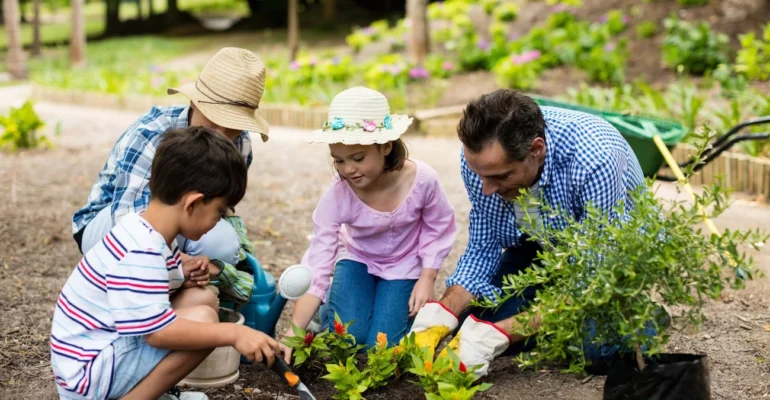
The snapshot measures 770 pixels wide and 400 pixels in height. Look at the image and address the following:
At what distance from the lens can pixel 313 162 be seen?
6539mm

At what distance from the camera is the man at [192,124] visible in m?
2.82

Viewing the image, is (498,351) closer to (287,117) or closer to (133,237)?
(133,237)

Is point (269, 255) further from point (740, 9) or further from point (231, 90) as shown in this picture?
point (740, 9)

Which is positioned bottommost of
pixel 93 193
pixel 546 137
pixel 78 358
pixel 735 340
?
pixel 735 340

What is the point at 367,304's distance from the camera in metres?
3.18

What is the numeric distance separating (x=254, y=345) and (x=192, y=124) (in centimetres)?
108

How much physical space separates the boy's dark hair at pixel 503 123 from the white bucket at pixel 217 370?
95 centimetres

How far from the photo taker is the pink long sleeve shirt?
3.08 metres

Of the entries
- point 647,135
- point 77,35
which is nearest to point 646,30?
point 647,135

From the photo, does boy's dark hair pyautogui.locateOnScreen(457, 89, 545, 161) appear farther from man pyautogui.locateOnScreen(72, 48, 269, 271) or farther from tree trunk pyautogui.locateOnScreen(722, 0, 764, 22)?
tree trunk pyautogui.locateOnScreen(722, 0, 764, 22)

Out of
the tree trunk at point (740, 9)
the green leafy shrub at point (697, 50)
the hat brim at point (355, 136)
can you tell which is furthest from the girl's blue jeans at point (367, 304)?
the tree trunk at point (740, 9)

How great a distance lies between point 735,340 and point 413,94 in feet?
18.4

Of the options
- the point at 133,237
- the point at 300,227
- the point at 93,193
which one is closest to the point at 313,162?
the point at 300,227

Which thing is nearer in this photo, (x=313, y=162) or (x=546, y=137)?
(x=546, y=137)
